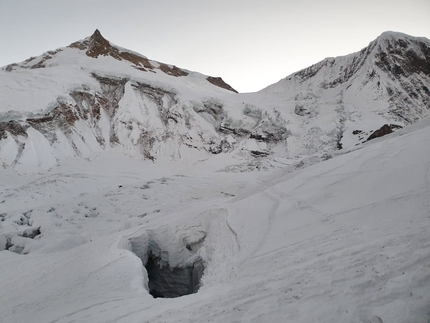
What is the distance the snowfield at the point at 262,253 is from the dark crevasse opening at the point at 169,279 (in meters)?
0.42

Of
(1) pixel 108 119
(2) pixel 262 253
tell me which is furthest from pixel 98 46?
(2) pixel 262 253

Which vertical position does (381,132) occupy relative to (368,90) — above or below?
below

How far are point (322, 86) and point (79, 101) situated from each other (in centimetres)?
3057

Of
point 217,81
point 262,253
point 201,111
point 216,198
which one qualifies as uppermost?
point 217,81

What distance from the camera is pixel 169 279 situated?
10914 millimetres

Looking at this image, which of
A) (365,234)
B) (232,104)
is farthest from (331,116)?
(365,234)

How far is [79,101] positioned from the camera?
1097 inches

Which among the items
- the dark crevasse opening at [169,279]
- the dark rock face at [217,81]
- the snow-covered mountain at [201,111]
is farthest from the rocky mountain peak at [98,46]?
the dark crevasse opening at [169,279]

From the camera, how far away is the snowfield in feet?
10.4

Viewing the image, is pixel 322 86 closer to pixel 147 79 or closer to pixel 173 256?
pixel 147 79

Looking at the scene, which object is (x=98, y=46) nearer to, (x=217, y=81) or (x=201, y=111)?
(x=217, y=81)

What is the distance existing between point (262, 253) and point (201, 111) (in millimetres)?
27554

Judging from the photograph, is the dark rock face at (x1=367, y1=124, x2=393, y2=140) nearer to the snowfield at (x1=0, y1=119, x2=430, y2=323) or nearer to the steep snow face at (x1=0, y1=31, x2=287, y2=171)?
the steep snow face at (x1=0, y1=31, x2=287, y2=171)

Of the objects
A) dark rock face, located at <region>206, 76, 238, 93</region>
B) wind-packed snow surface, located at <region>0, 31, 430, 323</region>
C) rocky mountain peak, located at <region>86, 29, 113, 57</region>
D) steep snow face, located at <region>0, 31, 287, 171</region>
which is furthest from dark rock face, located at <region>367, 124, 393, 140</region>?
rocky mountain peak, located at <region>86, 29, 113, 57</region>
